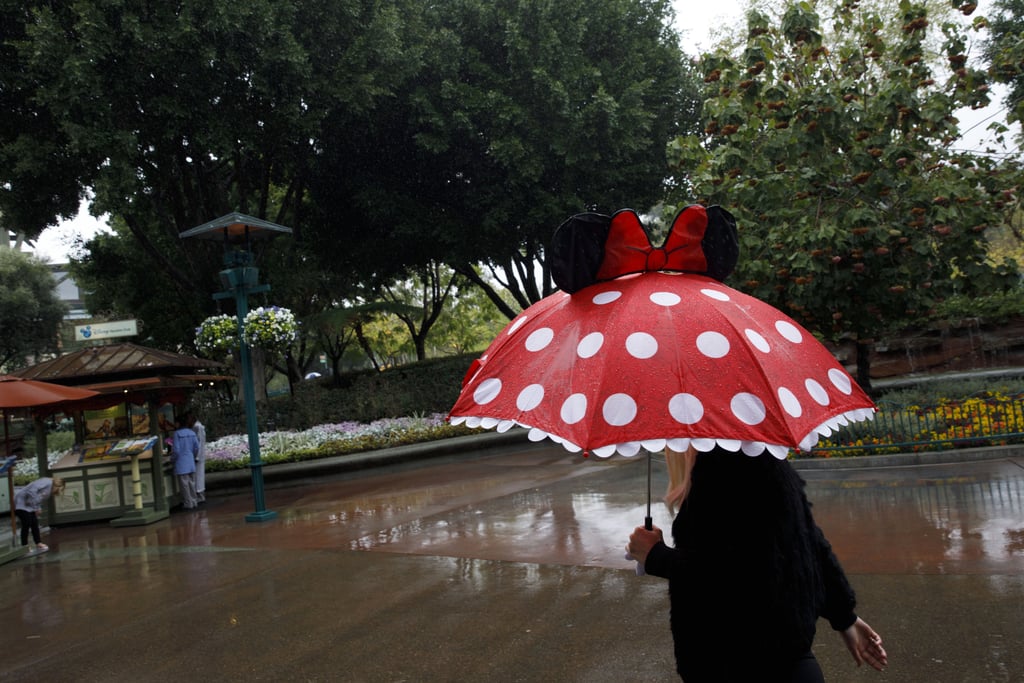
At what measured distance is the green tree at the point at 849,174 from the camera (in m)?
10.5

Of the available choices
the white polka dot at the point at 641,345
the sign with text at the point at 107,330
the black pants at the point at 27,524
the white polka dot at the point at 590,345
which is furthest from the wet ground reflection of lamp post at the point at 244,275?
the white polka dot at the point at 641,345

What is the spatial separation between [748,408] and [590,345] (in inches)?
19.5

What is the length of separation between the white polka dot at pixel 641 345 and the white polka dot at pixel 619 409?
13cm

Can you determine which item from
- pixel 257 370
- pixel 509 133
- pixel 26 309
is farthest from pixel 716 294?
pixel 26 309

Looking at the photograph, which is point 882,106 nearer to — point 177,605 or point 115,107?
point 177,605

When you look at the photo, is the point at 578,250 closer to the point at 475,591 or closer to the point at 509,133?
the point at 475,591

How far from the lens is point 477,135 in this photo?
19.9 meters

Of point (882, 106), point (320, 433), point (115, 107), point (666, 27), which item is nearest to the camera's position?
point (882, 106)

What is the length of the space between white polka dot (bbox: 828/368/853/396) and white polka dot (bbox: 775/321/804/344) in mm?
146

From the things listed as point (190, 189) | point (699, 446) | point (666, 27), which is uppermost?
point (666, 27)

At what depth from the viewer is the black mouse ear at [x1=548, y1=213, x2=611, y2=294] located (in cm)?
252

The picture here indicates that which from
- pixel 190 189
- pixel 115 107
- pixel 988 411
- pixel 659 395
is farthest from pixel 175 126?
pixel 659 395

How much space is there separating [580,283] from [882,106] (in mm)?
9288

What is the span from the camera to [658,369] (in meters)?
2.35
